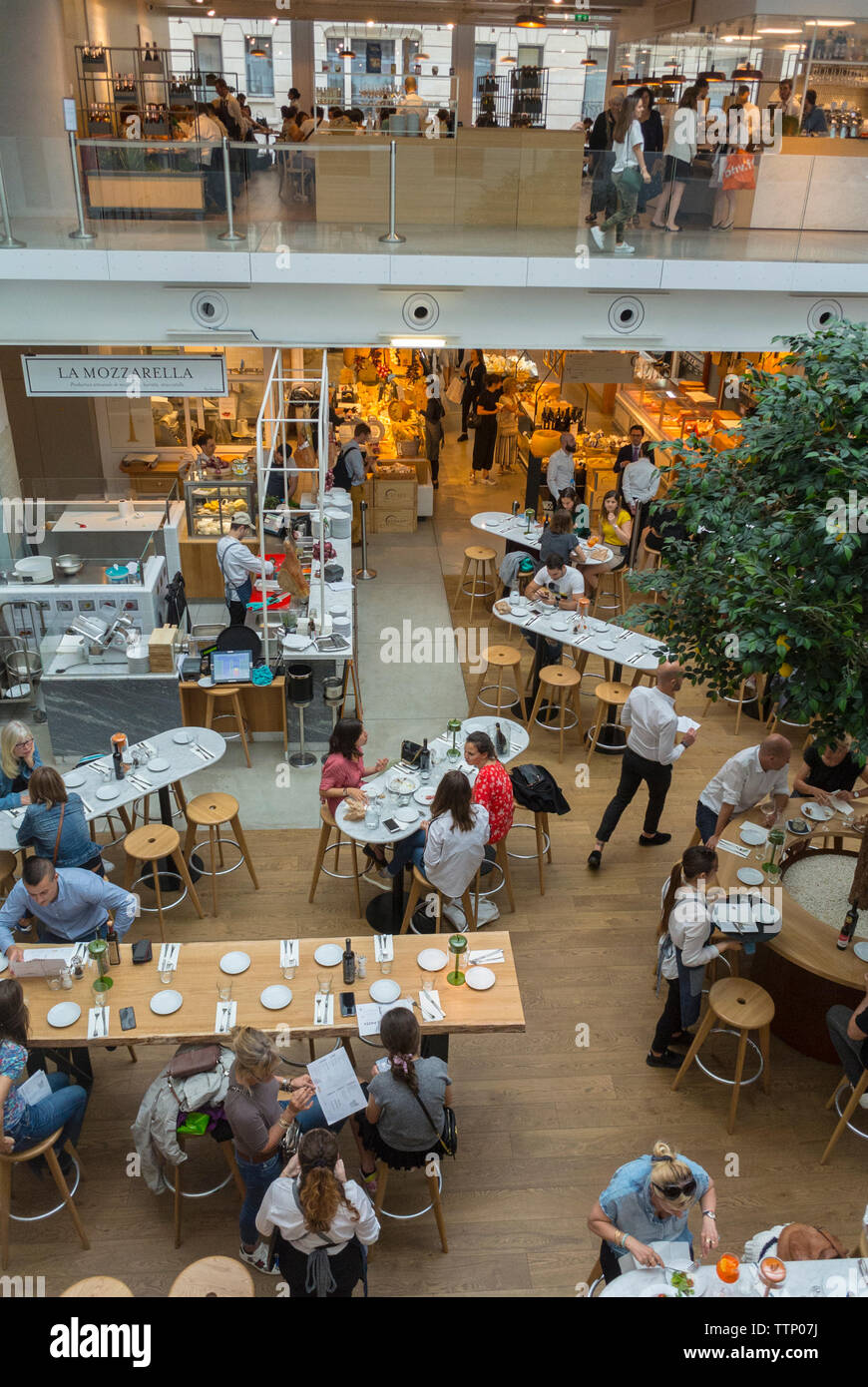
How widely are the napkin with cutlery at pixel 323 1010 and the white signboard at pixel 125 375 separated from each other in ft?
20.5

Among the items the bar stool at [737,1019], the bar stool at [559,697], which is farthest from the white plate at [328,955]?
the bar stool at [559,697]

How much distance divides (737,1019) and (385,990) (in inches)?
74.3

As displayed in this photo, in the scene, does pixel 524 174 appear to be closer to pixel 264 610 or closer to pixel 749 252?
pixel 749 252

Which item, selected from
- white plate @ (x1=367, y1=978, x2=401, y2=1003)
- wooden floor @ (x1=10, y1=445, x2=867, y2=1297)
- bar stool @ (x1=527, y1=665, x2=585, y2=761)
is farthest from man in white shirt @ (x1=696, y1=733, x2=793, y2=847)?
white plate @ (x1=367, y1=978, x2=401, y2=1003)

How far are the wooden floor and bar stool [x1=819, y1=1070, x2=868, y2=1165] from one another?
0.23 ft

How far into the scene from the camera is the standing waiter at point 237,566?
29.8ft

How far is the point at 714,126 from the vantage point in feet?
34.6

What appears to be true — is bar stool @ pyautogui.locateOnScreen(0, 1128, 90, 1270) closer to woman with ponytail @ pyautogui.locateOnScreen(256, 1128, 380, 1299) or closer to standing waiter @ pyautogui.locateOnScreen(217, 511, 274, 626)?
woman with ponytail @ pyautogui.locateOnScreen(256, 1128, 380, 1299)

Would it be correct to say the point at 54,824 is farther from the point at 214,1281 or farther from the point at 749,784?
the point at 749,784

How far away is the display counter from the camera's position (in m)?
9.41

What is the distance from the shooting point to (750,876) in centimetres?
607

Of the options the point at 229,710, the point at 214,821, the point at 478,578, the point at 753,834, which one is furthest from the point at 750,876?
the point at 478,578

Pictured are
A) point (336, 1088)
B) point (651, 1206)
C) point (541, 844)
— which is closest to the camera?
point (651, 1206)

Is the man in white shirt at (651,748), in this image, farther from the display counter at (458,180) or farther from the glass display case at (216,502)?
the glass display case at (216,502)
